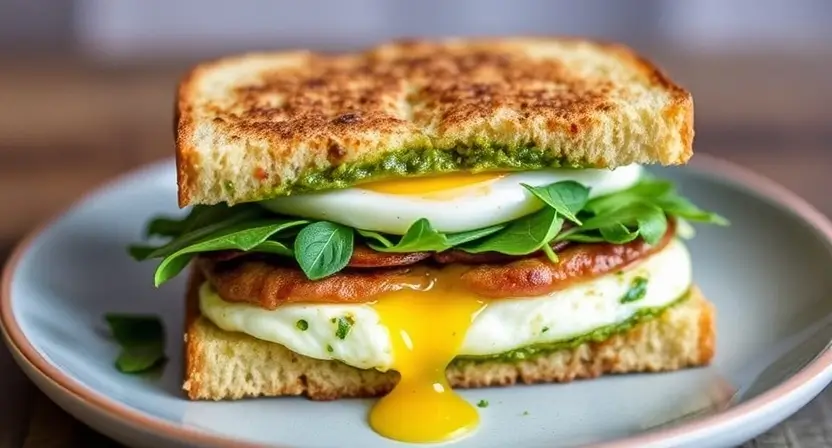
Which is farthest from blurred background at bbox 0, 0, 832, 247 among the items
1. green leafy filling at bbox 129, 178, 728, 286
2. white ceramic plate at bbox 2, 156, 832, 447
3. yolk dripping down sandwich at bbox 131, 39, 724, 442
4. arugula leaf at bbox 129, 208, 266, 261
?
yolk dripping down sandwich at bbox 131, 39, 724, 442

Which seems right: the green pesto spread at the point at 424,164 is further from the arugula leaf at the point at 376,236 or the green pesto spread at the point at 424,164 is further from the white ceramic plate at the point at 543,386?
the white ceramic plate at the point at 543,386

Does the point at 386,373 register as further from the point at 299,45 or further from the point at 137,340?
the point at 299,45

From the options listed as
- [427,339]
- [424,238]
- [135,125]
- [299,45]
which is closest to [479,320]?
[427,339]

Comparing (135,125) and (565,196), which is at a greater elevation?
(565,196)

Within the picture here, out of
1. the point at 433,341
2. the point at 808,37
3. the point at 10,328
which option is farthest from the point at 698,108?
the point at 10,328

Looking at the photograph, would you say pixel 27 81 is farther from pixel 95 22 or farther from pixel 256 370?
pixel 256 370

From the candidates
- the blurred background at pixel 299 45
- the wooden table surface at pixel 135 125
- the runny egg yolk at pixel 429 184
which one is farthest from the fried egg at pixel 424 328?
the wooden table surface at pixel 135 125
